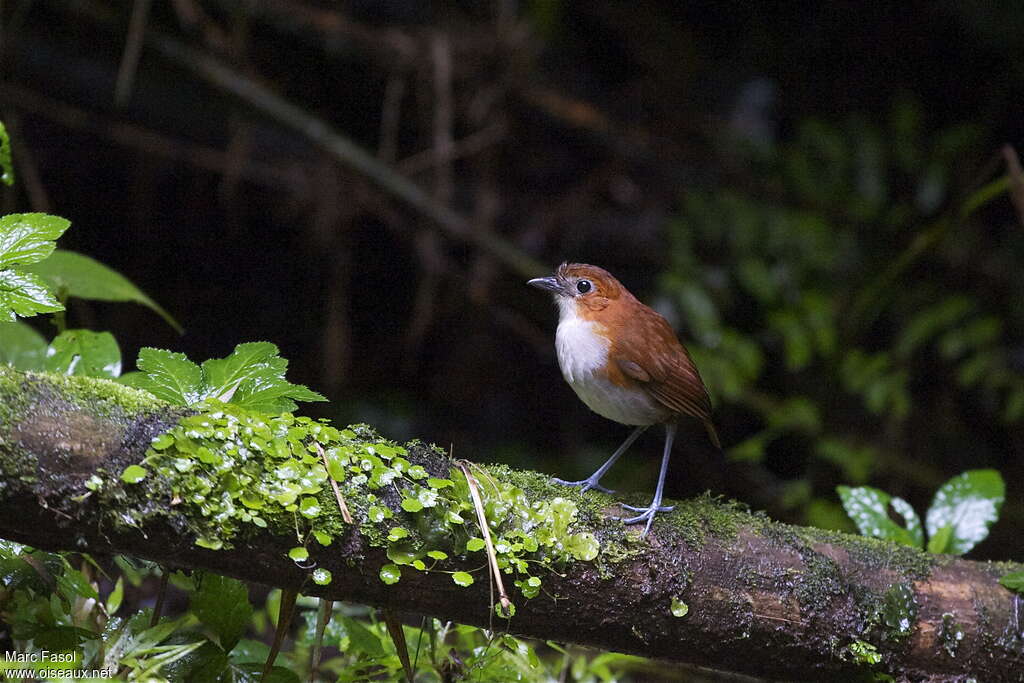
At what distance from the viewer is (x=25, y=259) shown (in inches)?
71.2

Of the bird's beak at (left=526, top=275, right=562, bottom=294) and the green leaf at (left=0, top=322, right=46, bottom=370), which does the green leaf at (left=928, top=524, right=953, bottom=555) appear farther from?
the green leaf at (left=0, top=322, right=46, bottom=370)

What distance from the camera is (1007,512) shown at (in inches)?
208

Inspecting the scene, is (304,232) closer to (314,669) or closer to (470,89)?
(470,89)

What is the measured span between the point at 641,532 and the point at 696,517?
218mm

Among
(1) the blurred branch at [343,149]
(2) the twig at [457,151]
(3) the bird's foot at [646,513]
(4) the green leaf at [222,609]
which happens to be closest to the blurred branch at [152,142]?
(1) the blurred branch at [343,149]

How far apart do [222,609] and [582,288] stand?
4.49ft

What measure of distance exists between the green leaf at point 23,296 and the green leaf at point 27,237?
0.03 metres

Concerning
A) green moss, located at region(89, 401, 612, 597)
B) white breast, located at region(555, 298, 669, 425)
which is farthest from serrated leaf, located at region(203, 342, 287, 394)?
white breast, located at region(555, 298, 669, 425)

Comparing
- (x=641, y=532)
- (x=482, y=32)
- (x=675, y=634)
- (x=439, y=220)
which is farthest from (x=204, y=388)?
(x=482, y=32)

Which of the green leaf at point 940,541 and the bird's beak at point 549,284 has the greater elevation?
the bird's beak at point 549,284

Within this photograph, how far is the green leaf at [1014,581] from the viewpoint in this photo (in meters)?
2.31

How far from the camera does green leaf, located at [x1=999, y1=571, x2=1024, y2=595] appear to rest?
2.31 m

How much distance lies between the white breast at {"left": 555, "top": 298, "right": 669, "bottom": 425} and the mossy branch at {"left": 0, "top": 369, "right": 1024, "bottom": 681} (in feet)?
0.99

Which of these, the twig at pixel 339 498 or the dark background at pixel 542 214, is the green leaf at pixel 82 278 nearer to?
the twig at pixel 339 498
